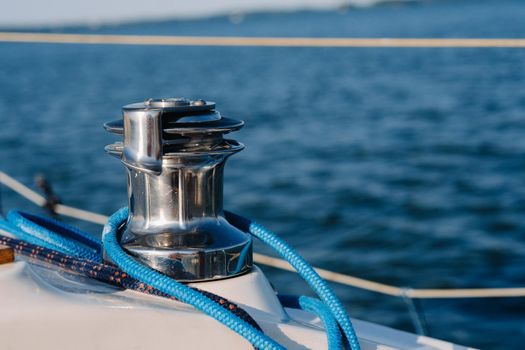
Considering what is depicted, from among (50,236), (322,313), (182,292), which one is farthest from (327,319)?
(50,236)

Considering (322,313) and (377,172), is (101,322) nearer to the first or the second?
(322,313)

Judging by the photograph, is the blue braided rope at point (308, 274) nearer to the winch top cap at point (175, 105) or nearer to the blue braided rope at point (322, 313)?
the blue braided rope at point (322, 313)

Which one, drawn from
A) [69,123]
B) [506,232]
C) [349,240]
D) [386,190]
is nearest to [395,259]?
[349,240]

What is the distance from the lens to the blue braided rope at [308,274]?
39.2 inches

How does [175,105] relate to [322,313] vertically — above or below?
above

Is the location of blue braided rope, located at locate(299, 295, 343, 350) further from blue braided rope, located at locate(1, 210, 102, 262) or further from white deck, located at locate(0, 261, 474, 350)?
blue braided rope, located at locate(1, 210, 102, 262)

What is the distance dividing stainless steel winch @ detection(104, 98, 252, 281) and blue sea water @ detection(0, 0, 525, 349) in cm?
236

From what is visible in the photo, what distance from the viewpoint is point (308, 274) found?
106 centimetres

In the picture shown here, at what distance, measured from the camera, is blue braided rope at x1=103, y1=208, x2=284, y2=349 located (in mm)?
889

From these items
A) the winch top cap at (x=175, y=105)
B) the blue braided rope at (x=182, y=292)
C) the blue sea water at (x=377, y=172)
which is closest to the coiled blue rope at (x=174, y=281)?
the blue braided rope at (x=182, y=292)

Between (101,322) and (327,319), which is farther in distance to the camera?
(327,319)

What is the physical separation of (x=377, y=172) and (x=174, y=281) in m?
7.56

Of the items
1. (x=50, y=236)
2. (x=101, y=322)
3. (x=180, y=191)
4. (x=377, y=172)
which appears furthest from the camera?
(x=377, y=172)

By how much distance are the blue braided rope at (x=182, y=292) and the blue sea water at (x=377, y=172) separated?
7.94 ft
